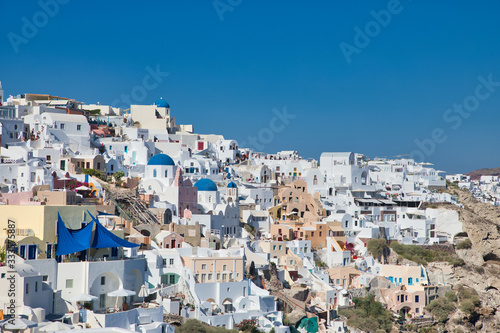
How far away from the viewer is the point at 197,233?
147ft

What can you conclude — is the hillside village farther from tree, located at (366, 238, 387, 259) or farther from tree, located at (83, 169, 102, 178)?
tree, located at (83, 169, 102, 178)

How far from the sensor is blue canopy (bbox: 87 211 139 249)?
34.8m

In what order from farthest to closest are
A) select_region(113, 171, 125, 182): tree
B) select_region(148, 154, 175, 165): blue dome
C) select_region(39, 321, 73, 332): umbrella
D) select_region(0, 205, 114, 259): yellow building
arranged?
select_region(148, 154, 175, 165): blue dome → select_region(113, 171, 125, 182): tree → select_region(0, 205, 114, 259): yellow building → select_region(39, 321, 73, 332): umbrella

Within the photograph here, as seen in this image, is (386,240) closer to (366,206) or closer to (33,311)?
(366,206)

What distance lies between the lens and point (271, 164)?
7562 cm

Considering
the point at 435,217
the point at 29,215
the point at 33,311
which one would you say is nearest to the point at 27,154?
the point at 29,215

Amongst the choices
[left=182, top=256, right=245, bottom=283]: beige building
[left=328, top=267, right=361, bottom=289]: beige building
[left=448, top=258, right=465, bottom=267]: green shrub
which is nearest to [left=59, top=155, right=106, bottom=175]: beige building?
[left=182, top=256, right=245, bottom=283]: beige building

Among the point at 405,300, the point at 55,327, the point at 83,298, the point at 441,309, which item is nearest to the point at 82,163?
the point at 83,298

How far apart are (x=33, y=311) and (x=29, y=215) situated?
6.06m

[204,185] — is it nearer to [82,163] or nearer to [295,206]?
[295,206]

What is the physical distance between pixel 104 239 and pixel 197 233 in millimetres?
10450

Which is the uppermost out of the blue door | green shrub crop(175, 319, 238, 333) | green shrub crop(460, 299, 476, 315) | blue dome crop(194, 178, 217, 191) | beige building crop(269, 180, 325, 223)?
blue dome crop(194, 178, 217, 191)

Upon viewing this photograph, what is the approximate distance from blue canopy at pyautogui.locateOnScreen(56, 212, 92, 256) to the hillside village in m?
0.06

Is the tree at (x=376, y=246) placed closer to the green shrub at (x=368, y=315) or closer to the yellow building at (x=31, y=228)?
the green shrub at (x=368, y=315)
